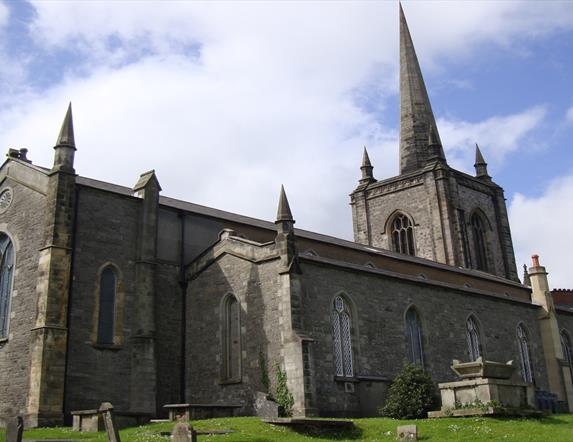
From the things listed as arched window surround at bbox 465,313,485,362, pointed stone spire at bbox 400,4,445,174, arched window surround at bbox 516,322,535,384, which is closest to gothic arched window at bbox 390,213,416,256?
pointed stone spire at bbox 400,4,445,174

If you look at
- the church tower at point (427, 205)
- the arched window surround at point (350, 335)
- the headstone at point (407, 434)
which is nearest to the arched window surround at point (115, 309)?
the arched window surround at point (350, 335)

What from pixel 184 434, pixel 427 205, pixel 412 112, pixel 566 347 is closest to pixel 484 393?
pixel 184 434

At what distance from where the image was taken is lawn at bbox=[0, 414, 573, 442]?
18.2 metres

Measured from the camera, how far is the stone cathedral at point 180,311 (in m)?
25.3

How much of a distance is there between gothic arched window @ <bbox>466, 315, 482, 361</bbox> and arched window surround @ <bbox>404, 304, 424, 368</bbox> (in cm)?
363

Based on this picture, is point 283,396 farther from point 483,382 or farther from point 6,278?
point 6,278

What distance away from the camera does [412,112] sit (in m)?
57.3

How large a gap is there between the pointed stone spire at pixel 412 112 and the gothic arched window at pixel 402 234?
430 cm

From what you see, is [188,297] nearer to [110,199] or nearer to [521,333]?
[110,199]

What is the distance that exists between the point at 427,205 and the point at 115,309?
31.0 meters

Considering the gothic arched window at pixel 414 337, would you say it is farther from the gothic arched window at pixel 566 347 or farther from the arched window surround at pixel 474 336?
the gothic arched window at pixel 566 347

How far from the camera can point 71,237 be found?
26.8 meters

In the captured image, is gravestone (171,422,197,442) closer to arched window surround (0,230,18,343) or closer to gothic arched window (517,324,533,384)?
arched window surround (0,230,18,343)

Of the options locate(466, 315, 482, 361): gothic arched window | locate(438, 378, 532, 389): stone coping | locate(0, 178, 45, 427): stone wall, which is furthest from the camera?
locate(466, 315, 482, 361): gothic arched window
